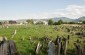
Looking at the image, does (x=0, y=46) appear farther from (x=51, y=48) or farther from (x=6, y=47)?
(x=51, y=48)

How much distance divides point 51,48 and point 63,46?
1182cm

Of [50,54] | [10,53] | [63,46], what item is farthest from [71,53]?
[10,53]

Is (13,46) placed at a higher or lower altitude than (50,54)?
higher

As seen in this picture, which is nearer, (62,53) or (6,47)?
(6,47)

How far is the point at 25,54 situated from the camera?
20.1 m

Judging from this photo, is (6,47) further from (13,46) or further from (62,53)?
(62,53)

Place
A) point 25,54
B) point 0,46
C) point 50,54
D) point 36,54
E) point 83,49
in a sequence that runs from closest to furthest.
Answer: point 0,46, point 50,54, point 83,49, point 36,54, point 25,54

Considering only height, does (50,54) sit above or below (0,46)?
below

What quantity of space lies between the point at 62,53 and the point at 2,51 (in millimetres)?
13664

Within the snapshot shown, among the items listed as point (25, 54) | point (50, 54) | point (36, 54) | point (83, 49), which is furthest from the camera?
point (25, 54)

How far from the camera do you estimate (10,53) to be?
5121mm

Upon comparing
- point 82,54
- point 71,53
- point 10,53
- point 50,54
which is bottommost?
point 71,53

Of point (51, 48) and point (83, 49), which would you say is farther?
point (83, 49)

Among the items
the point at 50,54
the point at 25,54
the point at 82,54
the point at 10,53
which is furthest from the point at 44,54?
the point at 10,53
